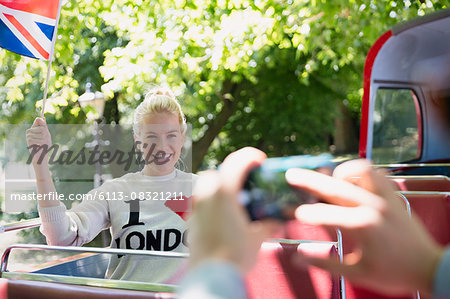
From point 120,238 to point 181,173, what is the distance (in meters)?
0.39

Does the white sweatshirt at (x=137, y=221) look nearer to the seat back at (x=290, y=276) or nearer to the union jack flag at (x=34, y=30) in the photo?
the seat back at (x=290, y=276)

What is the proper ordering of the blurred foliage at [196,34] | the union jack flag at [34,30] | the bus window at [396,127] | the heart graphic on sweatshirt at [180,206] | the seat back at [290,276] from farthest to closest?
the blurred foliage at [196,34] → the bus window at [396,127] → the union jack flag at [34,30] → the heart graphic on sweatshirt at [180,206] → the seat back at [290,276]

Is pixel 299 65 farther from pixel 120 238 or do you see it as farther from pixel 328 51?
pixel 120 238

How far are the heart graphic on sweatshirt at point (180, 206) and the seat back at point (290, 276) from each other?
1.82 feet

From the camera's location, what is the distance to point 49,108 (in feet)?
20.4

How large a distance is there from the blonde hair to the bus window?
401cm

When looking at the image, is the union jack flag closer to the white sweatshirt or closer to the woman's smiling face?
the woman's smiling face

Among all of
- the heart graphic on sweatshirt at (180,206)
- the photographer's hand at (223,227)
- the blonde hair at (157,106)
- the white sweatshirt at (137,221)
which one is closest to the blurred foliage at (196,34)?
the blonde hair at (157,106)

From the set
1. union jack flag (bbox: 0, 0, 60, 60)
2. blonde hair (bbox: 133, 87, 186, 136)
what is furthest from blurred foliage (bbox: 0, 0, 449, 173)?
blonde hair (bbox: 133, 87, 186, 136)

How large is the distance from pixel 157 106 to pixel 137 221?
49 cm

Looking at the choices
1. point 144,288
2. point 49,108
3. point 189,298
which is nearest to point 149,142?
point 144,288

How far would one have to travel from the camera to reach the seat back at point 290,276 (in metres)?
1.60

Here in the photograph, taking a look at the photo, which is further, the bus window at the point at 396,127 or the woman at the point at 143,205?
the bus window at the point at 396,127

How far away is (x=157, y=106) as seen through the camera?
2.22 metres
